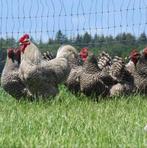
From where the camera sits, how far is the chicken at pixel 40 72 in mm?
7121

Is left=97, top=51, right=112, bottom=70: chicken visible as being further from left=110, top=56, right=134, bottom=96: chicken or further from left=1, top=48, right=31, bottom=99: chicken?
left=1, top=48, right=31, bottom=99: chicken

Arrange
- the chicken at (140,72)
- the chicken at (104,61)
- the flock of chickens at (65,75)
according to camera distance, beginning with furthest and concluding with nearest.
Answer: the chicken at (104,61), the chicken at (140,72), the flock of chickens at (65,75)

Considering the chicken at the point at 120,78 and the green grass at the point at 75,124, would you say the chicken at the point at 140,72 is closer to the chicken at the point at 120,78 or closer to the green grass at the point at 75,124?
the chicken at the point at 120,78

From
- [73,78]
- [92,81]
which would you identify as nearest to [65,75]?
[73,78]

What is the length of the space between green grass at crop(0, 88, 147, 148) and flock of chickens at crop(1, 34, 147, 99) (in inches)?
15.2

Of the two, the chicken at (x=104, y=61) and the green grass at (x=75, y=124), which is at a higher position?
the chicken at (x=104, y=61)

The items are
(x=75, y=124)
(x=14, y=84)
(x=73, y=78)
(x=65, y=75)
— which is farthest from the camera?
(x=73, y=78)

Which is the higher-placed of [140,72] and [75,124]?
[140,72]

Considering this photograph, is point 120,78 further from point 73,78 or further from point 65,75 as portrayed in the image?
point 65,75

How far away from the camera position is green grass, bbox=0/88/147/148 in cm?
373

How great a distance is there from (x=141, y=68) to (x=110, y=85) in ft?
1.77

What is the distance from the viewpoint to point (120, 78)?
25.4 ft

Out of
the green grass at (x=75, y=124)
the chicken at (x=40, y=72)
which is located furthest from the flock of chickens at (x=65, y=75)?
the green grass at (x=75, y=124)

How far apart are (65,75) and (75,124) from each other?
2.99 metres
